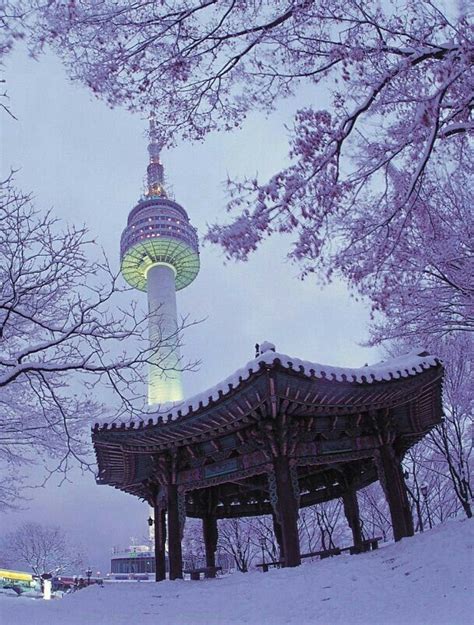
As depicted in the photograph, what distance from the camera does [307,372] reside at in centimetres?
861

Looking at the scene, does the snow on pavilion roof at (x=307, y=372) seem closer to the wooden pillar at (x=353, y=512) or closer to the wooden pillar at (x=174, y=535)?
the wooden pillar at (x=174, y=535)

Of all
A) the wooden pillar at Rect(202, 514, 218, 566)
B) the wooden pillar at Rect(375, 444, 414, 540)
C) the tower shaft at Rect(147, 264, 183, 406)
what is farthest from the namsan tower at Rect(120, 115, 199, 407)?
the wooden pillar at Rect(375, 444, 414, 540)

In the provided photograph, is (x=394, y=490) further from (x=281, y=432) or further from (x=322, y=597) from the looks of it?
(x=322, y=597)

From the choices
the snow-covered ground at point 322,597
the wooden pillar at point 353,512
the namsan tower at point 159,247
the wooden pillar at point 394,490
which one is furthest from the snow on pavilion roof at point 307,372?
the namsan tower at point 159,247

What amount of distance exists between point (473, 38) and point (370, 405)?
24.0 ft

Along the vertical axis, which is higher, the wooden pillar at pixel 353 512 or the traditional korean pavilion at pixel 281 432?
the traditional korean pavilion at pixel 281 432

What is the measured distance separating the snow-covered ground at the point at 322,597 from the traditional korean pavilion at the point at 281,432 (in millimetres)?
1400

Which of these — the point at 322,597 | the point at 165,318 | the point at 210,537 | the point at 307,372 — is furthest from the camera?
the point at 165,318

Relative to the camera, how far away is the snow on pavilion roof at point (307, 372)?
8.41 m

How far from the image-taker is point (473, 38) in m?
4.14

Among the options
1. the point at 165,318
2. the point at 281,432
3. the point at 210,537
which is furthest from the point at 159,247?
the point at 281,432

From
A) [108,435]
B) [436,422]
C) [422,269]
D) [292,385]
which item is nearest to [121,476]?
[108,435]

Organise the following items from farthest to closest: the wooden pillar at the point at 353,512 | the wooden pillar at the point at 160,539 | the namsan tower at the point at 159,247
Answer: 1. the namsan tower at the point at 159,247
2. the wooden pillar at the point at 353,512
3. the wooden pillar at the point at 160,539

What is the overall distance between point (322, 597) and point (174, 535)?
4958 mm
